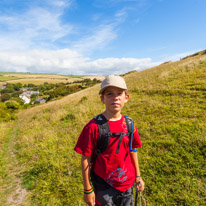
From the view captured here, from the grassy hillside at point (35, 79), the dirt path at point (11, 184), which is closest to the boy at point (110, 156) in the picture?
the dirt path at point (11, 184)

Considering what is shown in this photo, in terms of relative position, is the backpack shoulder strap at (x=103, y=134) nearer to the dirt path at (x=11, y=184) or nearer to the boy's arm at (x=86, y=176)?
the boy's arm at (x=86, y=176)

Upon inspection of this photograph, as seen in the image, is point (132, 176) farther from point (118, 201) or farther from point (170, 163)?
point (170, 163)

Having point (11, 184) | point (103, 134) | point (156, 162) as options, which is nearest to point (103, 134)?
point (103, 134)

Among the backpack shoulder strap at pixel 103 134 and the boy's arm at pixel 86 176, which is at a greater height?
the backpack shoulder strap at pixel 103 134

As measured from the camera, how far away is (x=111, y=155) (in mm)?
1646

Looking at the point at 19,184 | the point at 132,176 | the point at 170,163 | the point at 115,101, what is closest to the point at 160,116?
the point at 170,163

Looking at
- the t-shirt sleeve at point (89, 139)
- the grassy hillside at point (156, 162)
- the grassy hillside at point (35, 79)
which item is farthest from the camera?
the grassy hillside at point (35, 79)

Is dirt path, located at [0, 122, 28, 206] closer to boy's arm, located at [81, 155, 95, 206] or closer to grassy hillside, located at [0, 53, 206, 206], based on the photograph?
grassy hillside, located at [0, 53, 206, 206]

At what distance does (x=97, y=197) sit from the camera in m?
1.77

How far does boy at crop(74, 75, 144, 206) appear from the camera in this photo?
160 centimetres

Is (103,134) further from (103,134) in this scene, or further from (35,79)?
(35,79)

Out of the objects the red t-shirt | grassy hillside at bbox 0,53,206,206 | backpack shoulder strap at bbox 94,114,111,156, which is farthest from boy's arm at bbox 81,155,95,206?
grassy hillside at bbox 0,53,206,206

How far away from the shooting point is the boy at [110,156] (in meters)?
1.60

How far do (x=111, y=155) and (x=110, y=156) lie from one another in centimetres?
2
